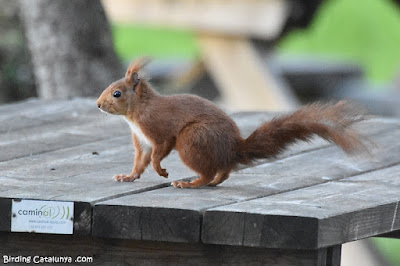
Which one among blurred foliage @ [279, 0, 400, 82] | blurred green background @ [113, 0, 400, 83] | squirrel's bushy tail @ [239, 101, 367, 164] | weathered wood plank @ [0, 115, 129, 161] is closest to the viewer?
squirrel's bushy tail @ [239, 101, 367, 164]

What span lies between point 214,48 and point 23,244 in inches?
156

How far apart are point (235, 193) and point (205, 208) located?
278mm

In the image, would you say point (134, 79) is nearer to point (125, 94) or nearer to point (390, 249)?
point (125, 94)

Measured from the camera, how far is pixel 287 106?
5.79 meters

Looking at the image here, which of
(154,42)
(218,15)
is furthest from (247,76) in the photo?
(154,42)

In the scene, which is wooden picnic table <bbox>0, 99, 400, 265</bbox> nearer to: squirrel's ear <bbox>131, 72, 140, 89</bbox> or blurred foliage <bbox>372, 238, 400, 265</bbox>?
squirrel's ear <bbox>131, 72, 140, 89</bbox>

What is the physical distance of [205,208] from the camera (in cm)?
193

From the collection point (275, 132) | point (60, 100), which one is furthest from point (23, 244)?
point (60, 100)

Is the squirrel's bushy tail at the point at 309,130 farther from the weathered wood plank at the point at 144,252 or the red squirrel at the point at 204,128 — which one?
the weathered wood plank at the point at 144,252

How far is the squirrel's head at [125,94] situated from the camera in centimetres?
232

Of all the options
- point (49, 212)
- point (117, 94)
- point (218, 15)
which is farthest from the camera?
point (218, 15)

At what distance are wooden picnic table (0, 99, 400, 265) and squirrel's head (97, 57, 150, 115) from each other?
0.21 meters

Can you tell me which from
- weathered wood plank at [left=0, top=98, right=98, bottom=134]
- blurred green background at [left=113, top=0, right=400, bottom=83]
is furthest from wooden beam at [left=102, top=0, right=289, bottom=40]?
blurred green background at [left=113, top=0, right=400, bottom=83]

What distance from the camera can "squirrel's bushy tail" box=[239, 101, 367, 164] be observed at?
2211mm
